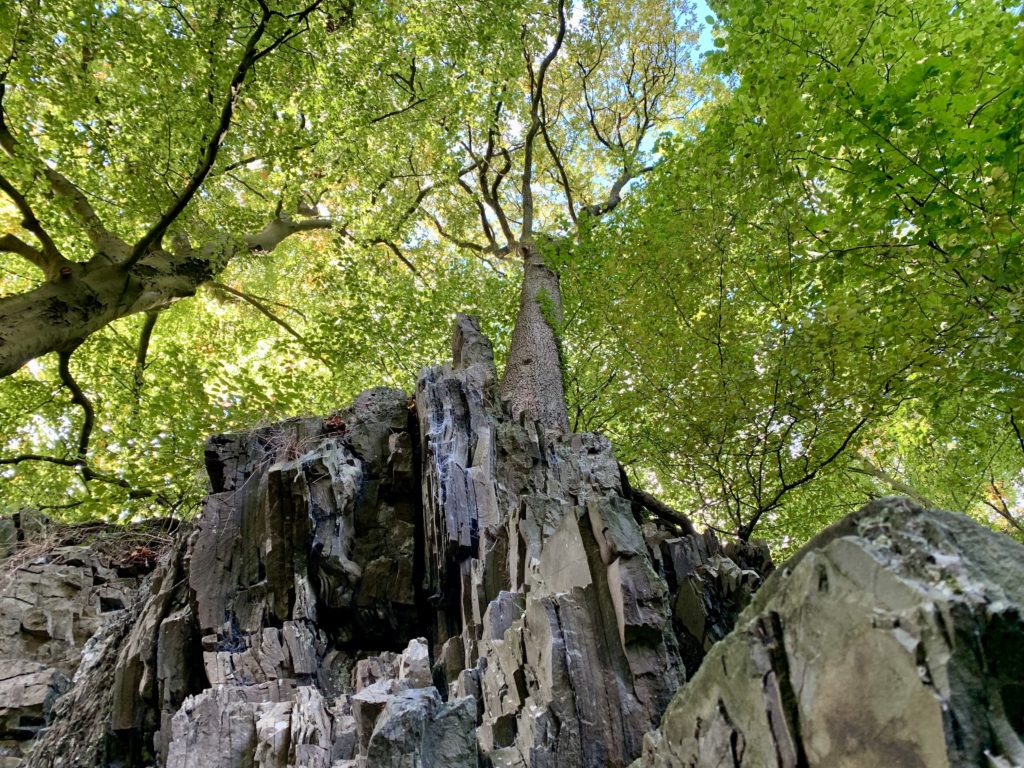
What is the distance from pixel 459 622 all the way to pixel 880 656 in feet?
19.1

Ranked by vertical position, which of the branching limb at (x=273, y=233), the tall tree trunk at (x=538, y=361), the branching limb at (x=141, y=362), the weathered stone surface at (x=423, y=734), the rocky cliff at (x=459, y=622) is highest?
the branching limb at (x=273, y=233)

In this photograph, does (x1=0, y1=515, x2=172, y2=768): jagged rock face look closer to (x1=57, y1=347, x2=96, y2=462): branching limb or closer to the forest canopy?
the forest canopy

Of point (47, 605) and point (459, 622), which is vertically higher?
point (47, 605)

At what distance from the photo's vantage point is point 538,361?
37.3ft

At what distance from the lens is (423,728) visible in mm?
3717

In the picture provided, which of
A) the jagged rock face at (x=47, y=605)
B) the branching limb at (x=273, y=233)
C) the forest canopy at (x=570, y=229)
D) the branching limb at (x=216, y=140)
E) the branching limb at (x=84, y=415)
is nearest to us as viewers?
the forest canopy at (x=570, y=229)

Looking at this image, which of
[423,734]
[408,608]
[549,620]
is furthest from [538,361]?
[423,734]

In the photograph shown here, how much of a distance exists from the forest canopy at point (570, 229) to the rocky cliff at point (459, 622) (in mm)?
2491

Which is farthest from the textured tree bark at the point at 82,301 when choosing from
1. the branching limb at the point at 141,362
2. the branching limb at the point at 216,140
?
the branching limb at the point at 141,362

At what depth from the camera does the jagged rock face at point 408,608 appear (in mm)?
3967

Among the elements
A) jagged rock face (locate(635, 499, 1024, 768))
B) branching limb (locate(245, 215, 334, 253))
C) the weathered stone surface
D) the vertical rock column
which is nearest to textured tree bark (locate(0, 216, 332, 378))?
branching limb (locate(245, 215, 334, 253))

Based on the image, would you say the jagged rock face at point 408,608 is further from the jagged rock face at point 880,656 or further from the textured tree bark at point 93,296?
the textured tree bark at point 93,296

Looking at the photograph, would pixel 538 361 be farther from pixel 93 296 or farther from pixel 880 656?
pixel 880 656

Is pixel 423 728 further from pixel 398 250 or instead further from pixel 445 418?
pixel 398 250
